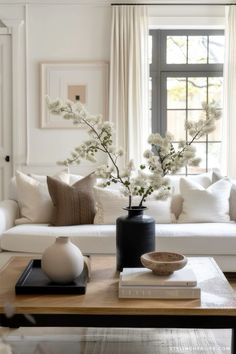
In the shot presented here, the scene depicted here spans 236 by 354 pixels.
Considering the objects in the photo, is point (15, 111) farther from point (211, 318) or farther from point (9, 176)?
point (211, 318)

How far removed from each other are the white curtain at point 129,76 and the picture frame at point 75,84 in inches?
5.6

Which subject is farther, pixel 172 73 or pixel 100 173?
pixel 172 73

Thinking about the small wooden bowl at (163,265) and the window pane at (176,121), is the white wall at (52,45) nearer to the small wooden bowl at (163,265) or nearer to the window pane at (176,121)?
the window pane at (176,121)

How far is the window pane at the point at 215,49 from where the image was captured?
18.4 feet

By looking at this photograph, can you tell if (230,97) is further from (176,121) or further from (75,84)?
(75,84)

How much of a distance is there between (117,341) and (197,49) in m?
3.79

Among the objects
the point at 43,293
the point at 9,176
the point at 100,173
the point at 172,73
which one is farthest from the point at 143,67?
the point at 43,293

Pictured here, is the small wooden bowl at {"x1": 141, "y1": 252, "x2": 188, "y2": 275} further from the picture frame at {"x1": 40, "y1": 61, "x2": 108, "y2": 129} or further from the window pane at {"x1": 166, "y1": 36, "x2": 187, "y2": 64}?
the window pane at {"x1": 166, "y1": 36, "x2": 187, "y2": 64}

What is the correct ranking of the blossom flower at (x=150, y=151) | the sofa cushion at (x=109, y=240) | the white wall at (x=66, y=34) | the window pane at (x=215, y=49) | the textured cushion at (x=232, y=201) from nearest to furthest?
the blossom flower at (x=150, y=151)
the sofa cushion at (x=109, y=240)
the textured cushion at (x=232, y=201)
the white wall at (x=66, y=34)
the window pane at (x=215, y=49)

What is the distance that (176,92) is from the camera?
5676mm

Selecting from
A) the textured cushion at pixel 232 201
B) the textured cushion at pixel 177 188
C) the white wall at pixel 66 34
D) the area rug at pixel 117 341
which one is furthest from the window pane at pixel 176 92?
the area rug at pixel 117 341

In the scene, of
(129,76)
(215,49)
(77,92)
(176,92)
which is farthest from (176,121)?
(77,92)

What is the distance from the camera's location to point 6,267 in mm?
2689

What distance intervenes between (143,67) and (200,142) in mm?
1071
